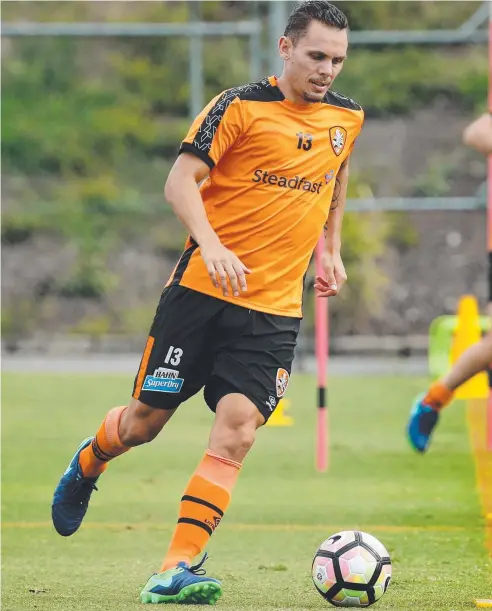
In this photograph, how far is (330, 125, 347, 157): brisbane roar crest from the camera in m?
5.09

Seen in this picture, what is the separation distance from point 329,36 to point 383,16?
15344 mm

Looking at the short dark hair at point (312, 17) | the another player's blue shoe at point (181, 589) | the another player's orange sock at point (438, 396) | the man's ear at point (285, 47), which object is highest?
the short dark hair at point (312, 17)

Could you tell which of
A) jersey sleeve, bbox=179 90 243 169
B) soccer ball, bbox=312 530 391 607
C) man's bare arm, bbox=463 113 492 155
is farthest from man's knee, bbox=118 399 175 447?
man's bare arm, bbox=463 113 492 155

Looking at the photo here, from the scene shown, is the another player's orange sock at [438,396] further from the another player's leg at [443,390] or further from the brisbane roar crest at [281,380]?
the brisbane roar crest at [281,380]

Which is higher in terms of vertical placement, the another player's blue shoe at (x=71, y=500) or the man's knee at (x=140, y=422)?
the man's knee at (x=140, y=422)

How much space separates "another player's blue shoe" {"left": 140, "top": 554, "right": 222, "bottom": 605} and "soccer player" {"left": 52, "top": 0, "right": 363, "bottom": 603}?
8cm

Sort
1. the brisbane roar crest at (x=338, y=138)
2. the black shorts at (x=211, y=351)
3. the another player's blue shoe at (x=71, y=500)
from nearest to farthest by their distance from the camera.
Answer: the black shorts at (x=211, y=351), the brisbane roar crest at (x=338, y=138), the another player's blue shoe at (x=71, y=500)

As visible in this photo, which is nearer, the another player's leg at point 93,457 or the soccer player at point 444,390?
the another player's leg at point 93,457

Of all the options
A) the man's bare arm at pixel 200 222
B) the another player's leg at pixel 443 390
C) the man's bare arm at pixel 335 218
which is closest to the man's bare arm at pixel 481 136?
the man's bare arm at pixel 335 218

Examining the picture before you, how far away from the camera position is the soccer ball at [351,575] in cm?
466

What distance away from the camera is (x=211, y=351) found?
5012 mm

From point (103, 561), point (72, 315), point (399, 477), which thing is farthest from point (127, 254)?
point (103, 561)

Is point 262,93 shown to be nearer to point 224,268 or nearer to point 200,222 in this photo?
point 200,222

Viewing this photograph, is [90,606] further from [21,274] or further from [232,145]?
[21,274]
